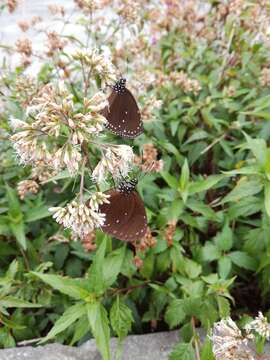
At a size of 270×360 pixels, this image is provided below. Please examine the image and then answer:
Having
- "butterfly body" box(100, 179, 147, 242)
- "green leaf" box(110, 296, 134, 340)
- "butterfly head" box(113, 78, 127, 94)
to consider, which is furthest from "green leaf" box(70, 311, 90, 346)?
"butterfly head" box(113, 78, 127, 94)

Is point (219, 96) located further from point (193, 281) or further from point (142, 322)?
point (142, 322)

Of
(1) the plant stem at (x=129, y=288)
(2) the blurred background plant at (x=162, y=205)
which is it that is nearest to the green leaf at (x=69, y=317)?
(2) the blurred background plant at (x=162, y=205)

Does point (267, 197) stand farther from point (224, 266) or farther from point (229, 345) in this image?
point (229, 345)

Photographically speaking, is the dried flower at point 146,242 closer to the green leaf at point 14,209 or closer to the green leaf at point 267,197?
the green leaf at point 267,197

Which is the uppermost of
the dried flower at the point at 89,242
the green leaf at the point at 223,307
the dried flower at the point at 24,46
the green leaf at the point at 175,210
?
the dried flower at the point at 24,46

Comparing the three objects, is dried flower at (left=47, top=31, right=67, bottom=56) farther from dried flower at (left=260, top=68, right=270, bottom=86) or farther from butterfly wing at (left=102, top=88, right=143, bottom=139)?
dried flower at (left=260, top=68, right=270, bottom=86)
